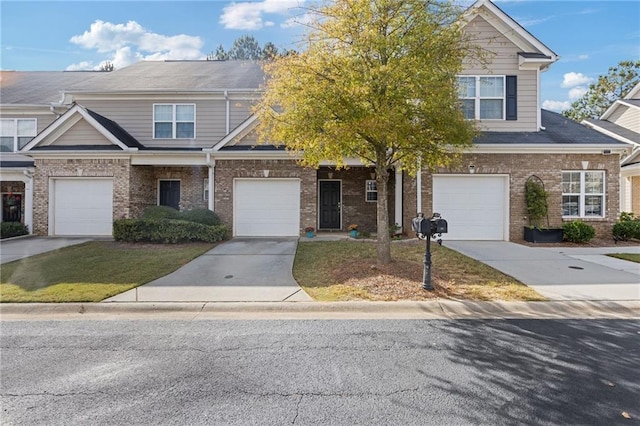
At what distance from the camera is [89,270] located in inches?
311

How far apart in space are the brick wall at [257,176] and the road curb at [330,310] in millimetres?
7546

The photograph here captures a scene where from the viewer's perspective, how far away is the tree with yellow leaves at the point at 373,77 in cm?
626

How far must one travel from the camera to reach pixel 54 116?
15.7 m

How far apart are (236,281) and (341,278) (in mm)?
2230

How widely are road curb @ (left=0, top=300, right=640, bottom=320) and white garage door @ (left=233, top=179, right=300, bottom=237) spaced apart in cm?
760

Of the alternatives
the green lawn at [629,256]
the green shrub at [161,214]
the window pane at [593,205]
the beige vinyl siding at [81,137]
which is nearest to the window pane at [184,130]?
the beige vinyl siding at [81,137]

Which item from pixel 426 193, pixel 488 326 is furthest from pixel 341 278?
pixel 426 193

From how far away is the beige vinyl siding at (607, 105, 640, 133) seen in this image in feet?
61.1

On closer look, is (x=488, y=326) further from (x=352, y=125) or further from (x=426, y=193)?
(x=426, y=193)

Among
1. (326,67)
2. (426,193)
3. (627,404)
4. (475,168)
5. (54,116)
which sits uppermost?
(54,116)

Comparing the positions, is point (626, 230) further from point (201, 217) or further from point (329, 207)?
point (201, 217)

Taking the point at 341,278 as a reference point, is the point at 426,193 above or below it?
above

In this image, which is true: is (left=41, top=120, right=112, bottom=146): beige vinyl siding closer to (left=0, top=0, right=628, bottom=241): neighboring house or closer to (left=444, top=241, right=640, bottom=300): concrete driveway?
(left=0, top=0, right=628, bottom=241): neighboring house

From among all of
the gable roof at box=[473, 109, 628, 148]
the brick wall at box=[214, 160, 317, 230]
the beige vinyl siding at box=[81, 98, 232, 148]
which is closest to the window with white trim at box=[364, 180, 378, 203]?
the brick wall at box=[214, 160, 317, 230]
